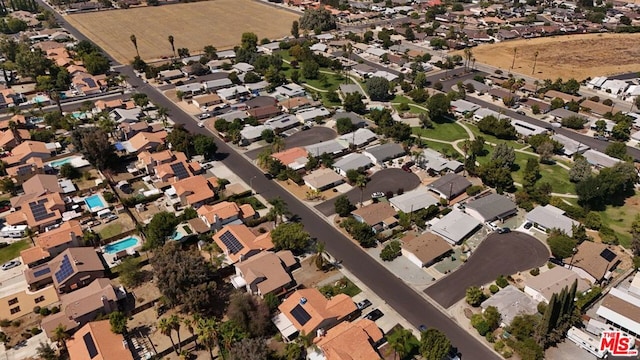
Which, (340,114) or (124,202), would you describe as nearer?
(124,202)

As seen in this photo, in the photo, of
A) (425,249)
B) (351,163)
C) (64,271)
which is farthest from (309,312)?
(351,163)

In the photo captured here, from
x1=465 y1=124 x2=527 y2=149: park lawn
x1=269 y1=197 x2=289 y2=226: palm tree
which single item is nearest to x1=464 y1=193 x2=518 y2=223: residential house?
x1=465 y1=124 x2=527 y2=149: park lawn

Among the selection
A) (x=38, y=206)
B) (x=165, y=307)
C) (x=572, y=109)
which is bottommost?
(x=165, y=307)

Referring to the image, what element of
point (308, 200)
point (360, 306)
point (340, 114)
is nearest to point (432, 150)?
point (340, 114)

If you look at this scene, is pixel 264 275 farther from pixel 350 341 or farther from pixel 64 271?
pixel 64 271

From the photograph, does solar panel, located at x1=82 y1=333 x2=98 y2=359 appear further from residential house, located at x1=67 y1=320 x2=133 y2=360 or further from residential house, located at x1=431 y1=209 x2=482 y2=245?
residential house, located at x1=431 y1=209 x2=482 y2=245

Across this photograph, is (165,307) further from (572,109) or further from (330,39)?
(330,39)
